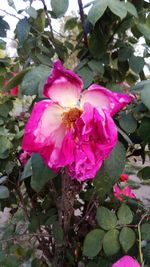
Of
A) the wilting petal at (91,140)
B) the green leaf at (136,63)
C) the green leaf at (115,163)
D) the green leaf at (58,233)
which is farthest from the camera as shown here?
the green leaf at (58,233)

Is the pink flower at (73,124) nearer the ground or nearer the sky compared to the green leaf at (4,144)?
nearer the sky

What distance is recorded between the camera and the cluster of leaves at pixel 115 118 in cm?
74

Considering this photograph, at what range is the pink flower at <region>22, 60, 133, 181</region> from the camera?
1.95 ft

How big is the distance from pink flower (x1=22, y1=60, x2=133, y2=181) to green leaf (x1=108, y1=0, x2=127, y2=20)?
18 cm

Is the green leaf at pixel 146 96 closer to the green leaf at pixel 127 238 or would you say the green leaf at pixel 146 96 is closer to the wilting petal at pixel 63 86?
the wilting petal at pixel 63 86

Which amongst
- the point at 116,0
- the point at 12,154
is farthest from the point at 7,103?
the point at 116,0

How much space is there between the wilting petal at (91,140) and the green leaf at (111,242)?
1.09ft

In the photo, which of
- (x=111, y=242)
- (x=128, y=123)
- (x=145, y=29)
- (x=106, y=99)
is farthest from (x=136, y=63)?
(x=111, y=242)

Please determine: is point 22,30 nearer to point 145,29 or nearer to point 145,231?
point 145,29

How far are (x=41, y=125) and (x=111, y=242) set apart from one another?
42cm

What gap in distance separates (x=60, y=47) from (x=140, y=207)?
528 mm

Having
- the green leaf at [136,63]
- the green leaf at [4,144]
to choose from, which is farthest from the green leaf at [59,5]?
the green leaf at [4,144]

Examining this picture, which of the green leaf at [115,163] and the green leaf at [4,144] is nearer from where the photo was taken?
the green leaf at [115,163]

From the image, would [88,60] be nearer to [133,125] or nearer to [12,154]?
[133,125]
